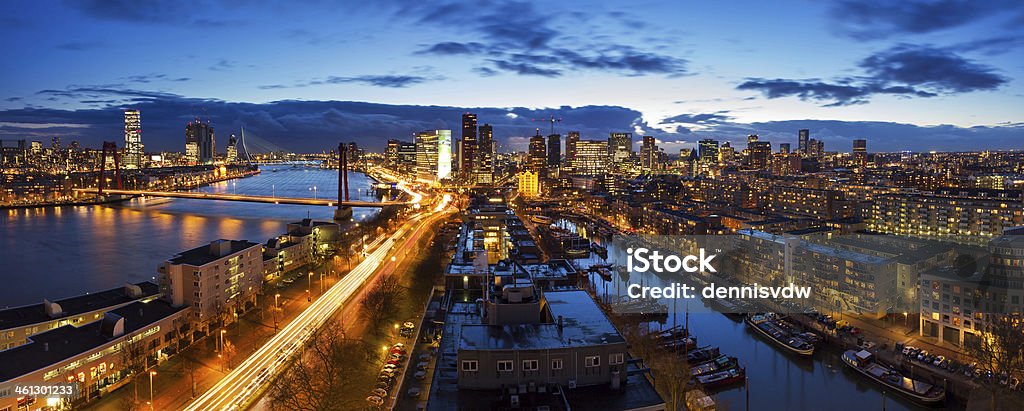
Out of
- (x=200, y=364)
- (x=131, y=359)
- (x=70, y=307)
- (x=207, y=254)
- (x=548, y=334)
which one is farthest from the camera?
(x=207, y=254)

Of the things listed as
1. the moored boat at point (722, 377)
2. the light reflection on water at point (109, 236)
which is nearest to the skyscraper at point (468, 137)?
the light reflection on water at point (109, 236)

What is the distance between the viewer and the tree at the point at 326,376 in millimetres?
3811

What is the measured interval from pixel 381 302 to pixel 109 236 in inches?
383

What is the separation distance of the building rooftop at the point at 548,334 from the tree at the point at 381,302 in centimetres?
260

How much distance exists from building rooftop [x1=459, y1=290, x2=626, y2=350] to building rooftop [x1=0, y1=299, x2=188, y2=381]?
2.95 meters

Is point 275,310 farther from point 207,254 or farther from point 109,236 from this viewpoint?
point 109,236

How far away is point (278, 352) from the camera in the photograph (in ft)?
16.2

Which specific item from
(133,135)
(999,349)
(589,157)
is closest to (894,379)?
(999,349)

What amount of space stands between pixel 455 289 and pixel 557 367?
287cm

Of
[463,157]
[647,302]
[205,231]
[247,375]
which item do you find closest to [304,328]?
[247,375]

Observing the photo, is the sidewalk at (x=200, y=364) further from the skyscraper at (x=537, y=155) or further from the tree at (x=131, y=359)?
the skyscraper at (x=537, y=155)

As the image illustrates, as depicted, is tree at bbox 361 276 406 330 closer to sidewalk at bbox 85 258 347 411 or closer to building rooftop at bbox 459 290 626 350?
sidewalk at bbox 85 258 347 411

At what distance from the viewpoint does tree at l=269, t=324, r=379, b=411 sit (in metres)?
3.81

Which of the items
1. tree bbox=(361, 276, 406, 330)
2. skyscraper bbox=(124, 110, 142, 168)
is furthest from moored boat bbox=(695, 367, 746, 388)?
skyscraper bbox=(124, 110, 142, 168)
